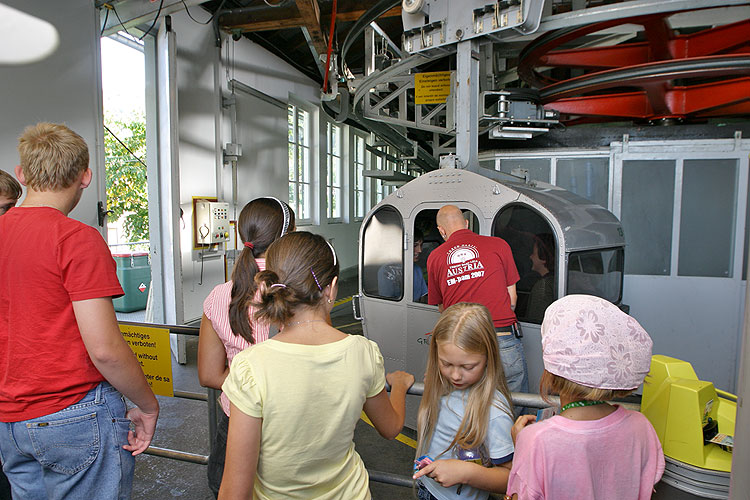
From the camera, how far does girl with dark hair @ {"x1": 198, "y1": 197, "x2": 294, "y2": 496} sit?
1682mm

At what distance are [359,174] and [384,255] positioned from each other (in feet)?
38.2

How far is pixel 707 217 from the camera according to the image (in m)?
5.79

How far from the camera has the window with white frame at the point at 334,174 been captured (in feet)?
43.5

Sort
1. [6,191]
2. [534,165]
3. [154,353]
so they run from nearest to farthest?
1. [6,191]
2. [154,353]
3. [534,165]

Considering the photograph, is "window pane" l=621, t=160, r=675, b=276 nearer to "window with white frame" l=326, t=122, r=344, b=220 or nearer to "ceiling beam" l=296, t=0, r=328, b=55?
"ceiling beam" l=296, t=0, r=328, b=55

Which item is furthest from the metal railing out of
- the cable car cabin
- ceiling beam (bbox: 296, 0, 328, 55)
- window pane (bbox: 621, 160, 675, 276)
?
ceiling beam (bbox: 296, 0, 328, 55)

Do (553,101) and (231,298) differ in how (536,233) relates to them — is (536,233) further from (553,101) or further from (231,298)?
(231,298)

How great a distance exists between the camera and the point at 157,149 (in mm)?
5938

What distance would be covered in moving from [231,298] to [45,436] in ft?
2.30

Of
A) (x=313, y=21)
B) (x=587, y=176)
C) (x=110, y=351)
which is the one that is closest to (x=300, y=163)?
(x=313, y=21)

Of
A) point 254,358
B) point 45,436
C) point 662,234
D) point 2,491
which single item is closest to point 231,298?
point 254,358

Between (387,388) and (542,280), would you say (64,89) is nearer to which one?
(387,388)

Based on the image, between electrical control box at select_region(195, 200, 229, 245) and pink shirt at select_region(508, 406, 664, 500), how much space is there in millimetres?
6394

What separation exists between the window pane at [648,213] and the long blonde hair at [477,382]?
4.99 metres
